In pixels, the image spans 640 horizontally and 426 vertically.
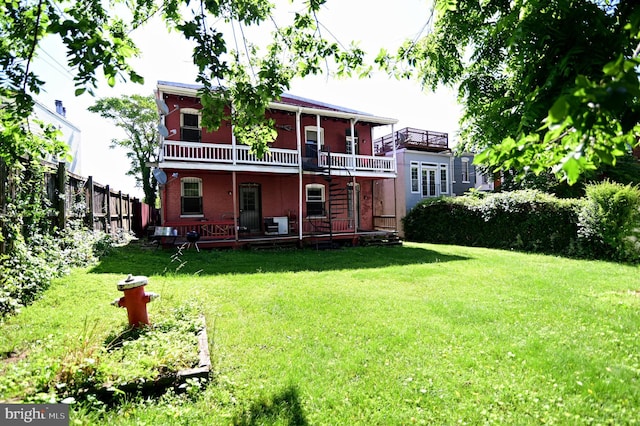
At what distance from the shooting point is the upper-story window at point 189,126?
12828mm

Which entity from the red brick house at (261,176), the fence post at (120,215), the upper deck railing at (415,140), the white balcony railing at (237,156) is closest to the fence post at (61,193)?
the red brick house at (261,176)

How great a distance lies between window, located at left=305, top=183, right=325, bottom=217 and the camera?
15.3 meters

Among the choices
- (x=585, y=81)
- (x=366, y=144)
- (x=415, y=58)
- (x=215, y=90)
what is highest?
(x=366, y=144)

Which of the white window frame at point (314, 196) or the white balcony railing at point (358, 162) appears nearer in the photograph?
the white balcony railing at point (358, 162)

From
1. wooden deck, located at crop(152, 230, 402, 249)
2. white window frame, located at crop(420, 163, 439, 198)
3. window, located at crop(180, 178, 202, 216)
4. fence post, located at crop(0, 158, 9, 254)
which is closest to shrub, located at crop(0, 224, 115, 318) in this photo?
fence post, located at crop(0, 158, 9, 254)

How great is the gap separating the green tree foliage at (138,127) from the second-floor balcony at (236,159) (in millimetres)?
12390

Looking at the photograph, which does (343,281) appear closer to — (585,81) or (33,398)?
(33,398)

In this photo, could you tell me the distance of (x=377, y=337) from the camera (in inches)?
160

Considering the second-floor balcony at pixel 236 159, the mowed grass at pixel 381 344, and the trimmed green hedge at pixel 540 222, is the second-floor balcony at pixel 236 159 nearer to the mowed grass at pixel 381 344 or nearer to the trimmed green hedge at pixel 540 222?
the mowed grass at pixel 381 344

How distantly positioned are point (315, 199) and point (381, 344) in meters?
11.8

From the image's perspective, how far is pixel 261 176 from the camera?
562 inches

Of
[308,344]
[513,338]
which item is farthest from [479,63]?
[308,344]

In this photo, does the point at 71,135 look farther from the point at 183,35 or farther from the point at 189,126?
the point at 183,35

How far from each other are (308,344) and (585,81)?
139 inches
